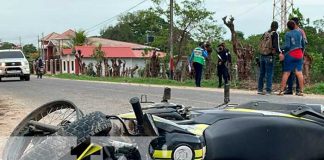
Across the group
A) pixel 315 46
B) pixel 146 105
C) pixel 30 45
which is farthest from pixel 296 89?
pixel 30 45

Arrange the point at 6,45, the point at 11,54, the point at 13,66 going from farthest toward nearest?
the point at 6,45
the point at 11,54
the point at 13,66

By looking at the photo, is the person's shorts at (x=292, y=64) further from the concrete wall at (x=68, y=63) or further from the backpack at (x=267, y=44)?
the concrete wall at (x=68, y=63)

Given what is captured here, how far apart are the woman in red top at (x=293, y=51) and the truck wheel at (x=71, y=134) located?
1047 centimetres

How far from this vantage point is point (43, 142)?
2.46m

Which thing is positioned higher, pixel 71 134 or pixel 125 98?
pixel 71 134

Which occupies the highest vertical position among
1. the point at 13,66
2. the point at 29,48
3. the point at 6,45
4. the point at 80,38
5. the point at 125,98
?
the point at 80,38

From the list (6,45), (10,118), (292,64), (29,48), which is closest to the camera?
(10,118)

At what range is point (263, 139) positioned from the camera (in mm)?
2342

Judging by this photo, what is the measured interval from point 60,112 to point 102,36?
4371 inches

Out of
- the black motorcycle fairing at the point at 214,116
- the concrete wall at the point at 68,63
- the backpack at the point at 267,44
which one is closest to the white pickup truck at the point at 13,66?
the backpack at the point at 267,44

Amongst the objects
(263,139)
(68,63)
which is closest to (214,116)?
(263,139)

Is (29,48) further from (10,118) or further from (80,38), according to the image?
(10,118)

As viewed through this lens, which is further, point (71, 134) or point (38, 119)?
point (38, 119)

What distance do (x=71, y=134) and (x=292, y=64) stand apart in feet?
35.7
